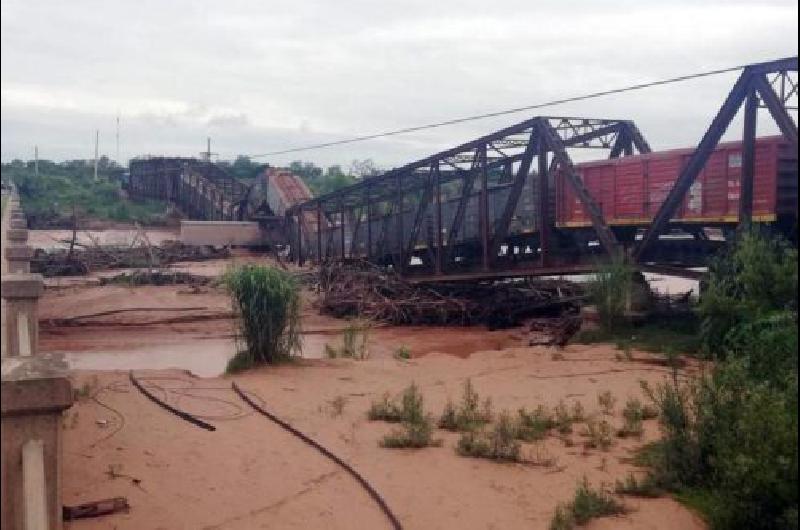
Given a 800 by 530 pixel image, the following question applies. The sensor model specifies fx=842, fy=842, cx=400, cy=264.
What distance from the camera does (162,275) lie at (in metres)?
29.4

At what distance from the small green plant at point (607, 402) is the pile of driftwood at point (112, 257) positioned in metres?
23.8

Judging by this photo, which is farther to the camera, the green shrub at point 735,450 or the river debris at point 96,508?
the river debris at point 96,508

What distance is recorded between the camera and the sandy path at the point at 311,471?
6.52 metres

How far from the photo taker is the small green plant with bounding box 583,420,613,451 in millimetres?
8250

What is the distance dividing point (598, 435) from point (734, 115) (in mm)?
8063

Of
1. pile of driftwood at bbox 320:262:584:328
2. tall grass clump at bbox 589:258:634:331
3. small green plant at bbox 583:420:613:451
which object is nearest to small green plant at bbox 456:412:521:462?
small green plant at bbox 583:420:613:451

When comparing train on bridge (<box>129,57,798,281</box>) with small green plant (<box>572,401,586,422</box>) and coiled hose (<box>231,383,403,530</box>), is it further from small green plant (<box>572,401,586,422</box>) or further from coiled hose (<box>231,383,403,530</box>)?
coiled hose (<box>231,383,403,530</box>)

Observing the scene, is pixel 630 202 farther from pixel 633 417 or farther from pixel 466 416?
pixel 466 416

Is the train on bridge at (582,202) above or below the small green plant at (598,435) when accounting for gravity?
above

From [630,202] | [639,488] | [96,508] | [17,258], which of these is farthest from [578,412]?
[630,202]

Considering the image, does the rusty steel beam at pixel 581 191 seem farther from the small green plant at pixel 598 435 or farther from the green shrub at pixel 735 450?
the green shrub at pixel 735 450

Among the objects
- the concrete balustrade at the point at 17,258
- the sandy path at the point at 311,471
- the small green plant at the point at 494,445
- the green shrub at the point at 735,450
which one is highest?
the concrete balustrade at the point at 17,258

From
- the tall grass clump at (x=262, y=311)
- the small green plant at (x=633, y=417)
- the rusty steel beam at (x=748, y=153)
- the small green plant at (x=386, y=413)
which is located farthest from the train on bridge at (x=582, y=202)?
the tall grass clump at (x=262, y=311)

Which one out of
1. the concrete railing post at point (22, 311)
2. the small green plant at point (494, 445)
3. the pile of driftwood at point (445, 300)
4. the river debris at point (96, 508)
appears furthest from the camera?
the pile of driftwood at point (445, 300)
